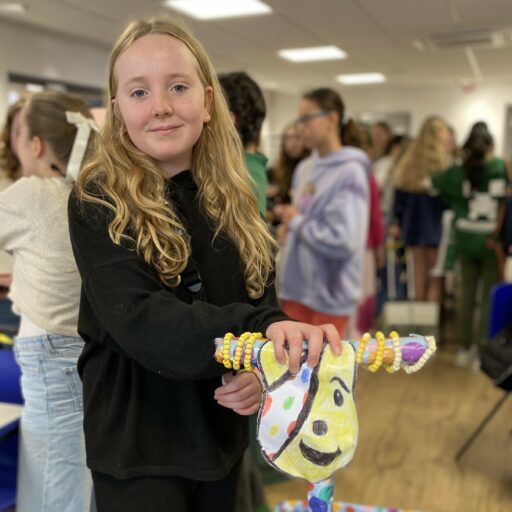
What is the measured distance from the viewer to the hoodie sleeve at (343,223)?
2.45 metres

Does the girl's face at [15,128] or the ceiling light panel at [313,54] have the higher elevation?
the ceiling light panel at [313,54]

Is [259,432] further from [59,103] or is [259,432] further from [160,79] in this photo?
[59,103]

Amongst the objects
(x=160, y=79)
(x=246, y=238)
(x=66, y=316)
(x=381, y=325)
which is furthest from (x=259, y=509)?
(x=381, y=325)

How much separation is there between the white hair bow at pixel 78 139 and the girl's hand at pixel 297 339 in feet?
2.65

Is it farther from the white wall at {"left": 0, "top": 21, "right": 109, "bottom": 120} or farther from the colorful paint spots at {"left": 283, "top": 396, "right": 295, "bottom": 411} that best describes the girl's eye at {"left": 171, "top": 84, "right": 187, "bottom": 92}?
the white wall at {"left": 0, "top": 21, "right": 109, "bottom": 120}

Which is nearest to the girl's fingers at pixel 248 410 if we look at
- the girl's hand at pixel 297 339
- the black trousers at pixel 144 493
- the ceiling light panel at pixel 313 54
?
the black trousers at pixel 144 493

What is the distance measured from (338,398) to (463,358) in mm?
3663

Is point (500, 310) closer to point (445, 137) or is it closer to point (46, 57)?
point (445, 137)

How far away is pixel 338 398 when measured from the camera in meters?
0.81

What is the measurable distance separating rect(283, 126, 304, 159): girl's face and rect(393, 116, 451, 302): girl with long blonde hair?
1.16 m

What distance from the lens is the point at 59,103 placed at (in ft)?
5.02

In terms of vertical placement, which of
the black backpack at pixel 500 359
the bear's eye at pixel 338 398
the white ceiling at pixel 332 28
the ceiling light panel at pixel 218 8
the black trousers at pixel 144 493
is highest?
the ceiling light panel at pixel 218 8

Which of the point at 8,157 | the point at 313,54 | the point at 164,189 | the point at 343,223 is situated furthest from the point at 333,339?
the point at 313,54

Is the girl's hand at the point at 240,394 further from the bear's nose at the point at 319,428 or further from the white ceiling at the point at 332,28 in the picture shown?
the white ceiling at the point at 332,28
